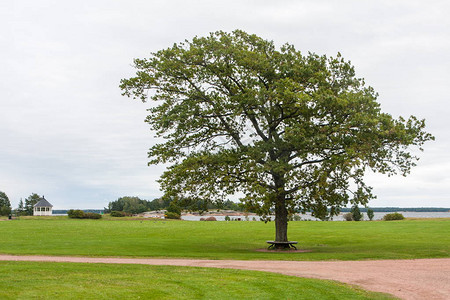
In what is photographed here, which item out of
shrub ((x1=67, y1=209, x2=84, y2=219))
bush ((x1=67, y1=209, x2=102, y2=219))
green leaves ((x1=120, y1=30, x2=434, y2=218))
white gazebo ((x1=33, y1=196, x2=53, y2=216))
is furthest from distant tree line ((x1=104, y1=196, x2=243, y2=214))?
white gazebo ((x1=33, y1=196, x2=53, y2=216))

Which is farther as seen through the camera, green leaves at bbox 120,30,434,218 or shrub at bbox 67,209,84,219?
shrub at bbox 67,209,84,219

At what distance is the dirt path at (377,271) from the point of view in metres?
15.8

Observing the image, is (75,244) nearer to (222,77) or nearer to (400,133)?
(222,77)

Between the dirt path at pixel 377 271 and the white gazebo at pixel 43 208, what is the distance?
86.3m

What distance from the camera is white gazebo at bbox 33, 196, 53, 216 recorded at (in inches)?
4124

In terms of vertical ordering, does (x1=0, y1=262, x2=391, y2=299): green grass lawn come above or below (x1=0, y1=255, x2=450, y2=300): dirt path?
above

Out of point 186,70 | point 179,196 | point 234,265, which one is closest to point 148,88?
point 186,70

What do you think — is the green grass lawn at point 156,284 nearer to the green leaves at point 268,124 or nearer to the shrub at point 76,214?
the green leaves at point 268,124

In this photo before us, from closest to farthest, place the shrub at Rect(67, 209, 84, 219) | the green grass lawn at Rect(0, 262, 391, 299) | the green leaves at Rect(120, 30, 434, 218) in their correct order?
the green grass lawn at Rect(0, 262, 391, 299)
the green leaves at Rect(120, 30, 434, 218)
the shrub at Rect(67, 209, 84, 219)

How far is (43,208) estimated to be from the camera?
348 feet

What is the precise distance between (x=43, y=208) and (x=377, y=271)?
324 ft

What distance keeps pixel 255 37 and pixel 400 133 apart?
36.9 feet

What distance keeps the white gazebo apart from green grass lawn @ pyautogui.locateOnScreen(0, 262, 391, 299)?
303ft

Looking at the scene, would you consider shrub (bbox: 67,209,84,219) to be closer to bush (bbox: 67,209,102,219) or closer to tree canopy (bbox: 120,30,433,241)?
bush (bbox: 67,209,102,219)
